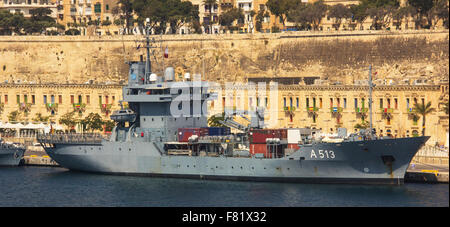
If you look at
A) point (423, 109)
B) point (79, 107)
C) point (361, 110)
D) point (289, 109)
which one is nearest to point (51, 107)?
point (79, 107)

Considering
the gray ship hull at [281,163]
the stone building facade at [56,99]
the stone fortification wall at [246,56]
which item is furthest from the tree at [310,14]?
the gray ship hull at [281,163]

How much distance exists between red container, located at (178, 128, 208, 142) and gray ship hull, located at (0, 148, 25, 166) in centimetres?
1652

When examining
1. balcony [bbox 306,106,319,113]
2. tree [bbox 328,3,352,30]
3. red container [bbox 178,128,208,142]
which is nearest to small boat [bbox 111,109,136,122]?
red container [bbox 178,128,208,142]

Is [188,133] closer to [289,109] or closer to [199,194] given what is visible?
[199,194]

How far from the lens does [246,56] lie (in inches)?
4739

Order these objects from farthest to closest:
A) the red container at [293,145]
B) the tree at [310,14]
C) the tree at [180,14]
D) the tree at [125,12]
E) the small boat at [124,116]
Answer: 1. the tree at [125,12]
2. the tree at [180,14]
3. the tree at [310,14]
4. the small boat at [124,116]
5. the red container at [293,145]

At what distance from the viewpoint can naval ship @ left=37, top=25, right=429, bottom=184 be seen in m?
73.5

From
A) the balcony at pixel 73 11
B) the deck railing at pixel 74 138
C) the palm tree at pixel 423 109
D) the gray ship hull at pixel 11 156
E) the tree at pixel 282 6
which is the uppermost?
the tree at pixel 282 6

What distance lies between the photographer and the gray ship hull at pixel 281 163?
2874 inches

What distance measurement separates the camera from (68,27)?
14588 centimetres

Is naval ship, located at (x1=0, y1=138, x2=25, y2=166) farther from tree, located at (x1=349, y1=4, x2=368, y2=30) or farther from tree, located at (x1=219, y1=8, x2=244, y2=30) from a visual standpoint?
tree, located at (x1=219, y1=8, x2=244, y2=30)

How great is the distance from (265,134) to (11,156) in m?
24.3

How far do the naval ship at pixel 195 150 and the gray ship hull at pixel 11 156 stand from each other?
13.4 feet

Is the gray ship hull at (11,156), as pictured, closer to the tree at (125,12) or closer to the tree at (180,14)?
the tree at (180,14)
